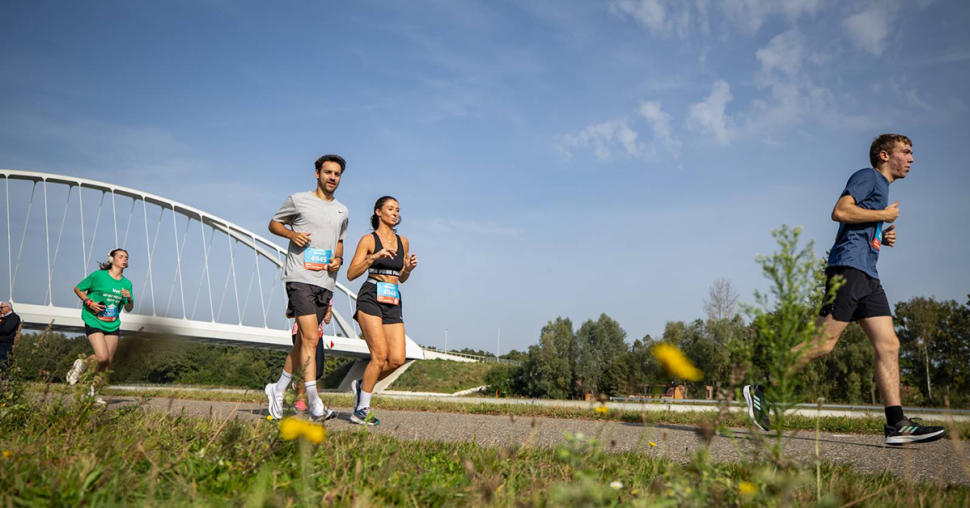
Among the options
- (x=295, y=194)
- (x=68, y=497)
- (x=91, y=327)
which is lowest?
(x=68, y=497)

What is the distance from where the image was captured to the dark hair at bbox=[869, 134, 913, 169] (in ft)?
16.4

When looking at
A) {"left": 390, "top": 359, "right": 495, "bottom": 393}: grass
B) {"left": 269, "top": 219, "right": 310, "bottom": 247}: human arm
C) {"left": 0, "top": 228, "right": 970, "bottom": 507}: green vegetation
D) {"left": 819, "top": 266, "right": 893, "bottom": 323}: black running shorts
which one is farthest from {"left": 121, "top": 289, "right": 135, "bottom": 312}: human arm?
{"left": 390, "top": 359, "right": 495, "bottom": 393}: grass

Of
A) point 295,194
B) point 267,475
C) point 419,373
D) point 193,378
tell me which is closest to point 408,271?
point 295,194

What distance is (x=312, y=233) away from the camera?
5.57m

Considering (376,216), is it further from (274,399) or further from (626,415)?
(626,415)

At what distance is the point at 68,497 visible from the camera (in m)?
1.69

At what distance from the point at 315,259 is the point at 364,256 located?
532mm

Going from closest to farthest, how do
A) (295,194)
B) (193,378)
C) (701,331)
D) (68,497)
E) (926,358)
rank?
(68,497) < (295,194) < (701,331) < (926,358) < (193,378)

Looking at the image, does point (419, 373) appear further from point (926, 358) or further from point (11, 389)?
point (11, 389)

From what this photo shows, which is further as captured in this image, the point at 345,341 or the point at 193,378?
the point at 193,378

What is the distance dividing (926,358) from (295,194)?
52.2m

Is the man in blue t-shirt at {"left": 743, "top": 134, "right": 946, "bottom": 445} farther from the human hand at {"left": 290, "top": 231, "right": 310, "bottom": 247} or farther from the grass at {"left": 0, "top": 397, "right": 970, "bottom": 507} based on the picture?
the human hand at {"left": 290, "top": 231, "right": 310, "bottom": 247}

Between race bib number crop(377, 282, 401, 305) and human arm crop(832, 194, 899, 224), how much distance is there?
12.3 ft

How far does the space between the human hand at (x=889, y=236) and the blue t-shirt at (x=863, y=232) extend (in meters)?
0.07
